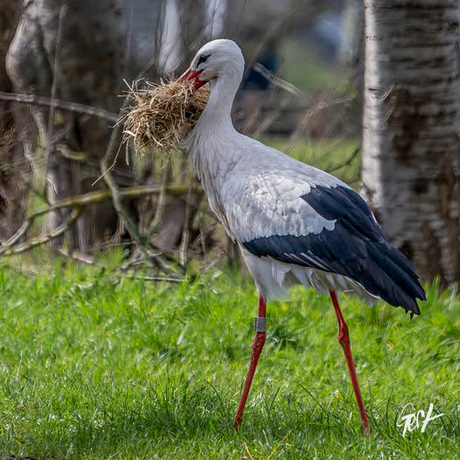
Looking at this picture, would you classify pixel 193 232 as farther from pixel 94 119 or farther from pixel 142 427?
pixel 142 427

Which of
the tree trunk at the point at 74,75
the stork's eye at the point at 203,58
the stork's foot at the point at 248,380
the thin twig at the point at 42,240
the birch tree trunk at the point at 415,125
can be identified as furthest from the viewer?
the tree trunk at the point at 74,75

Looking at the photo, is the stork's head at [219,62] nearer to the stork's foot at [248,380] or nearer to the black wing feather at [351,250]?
the black wing feather at [351,250]

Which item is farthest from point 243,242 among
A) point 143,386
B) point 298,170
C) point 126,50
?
point 126,50

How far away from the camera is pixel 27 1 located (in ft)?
25.2

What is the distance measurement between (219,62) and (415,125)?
5.81 ft

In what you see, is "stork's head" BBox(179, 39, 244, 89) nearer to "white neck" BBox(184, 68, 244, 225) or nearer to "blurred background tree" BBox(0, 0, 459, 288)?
"white neck" BBox(184, 68, 244, 225)

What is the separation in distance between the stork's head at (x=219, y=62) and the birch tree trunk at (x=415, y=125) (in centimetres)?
151

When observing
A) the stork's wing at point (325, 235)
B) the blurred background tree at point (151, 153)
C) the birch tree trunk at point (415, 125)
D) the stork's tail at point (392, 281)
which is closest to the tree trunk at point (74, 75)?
the blurred background tree at point (151, 153)

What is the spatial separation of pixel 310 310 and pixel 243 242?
1554 mm

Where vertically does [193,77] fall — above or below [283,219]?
above

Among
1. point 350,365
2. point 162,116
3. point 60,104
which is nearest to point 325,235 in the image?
point 350,365

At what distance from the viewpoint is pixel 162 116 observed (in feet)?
16.1

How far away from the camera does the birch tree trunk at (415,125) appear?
6125 mm

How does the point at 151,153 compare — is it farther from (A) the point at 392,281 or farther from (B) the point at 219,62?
(A) the point at 392,281
